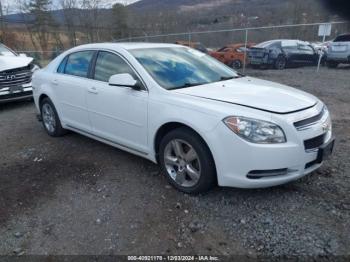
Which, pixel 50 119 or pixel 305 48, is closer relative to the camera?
pixel 50 119

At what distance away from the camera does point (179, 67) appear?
3828 millimetres

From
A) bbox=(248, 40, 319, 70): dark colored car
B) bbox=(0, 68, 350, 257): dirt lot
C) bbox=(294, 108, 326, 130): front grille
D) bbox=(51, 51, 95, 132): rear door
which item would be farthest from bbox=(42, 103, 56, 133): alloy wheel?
bbox=(248, 40, 319, 70): dark colored car

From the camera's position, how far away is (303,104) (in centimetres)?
311

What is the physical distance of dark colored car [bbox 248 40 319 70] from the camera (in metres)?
14.8

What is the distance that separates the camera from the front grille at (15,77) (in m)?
7.48

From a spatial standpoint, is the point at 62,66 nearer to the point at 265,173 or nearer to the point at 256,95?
the point at 256,95

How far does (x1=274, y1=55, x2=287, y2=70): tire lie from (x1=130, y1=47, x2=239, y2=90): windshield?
11537mm

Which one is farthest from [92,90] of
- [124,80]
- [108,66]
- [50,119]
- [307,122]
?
[307,122]

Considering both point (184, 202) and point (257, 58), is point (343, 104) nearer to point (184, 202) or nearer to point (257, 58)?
point (184, 202)

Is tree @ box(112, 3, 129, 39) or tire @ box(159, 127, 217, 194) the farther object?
tree @ box(112, 3, 129, 39)

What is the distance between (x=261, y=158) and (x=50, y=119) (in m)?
3.96

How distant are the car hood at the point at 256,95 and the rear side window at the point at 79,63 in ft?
5.57

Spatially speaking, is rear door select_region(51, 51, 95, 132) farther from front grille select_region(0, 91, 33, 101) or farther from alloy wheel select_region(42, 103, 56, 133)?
front grille select_region(0, 91, 33, 101)

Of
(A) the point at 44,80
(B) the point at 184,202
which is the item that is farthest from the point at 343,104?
(A) the point at 44,80
